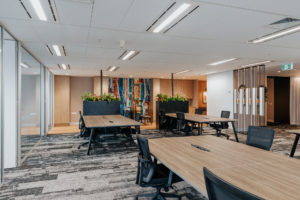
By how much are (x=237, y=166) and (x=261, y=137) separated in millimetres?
1157

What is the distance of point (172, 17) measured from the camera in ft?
10.6

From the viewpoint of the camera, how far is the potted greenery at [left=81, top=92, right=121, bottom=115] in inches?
316

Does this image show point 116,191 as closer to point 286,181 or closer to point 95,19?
point 286,181

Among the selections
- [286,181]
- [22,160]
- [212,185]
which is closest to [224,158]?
[286,181]

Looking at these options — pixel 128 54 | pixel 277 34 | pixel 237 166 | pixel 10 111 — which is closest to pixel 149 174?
pixel 237 166

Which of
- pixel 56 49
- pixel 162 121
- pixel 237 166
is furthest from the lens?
pixel 162 121

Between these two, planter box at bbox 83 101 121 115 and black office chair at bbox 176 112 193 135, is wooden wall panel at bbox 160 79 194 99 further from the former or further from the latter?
black office chair at bbox 176 112 193 135

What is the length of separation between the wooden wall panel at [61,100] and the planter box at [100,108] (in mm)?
3574

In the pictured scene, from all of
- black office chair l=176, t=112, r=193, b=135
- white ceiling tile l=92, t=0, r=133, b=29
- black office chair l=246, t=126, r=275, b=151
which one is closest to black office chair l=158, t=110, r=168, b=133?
A: black office chair l=176, t=112, r=193, b=135

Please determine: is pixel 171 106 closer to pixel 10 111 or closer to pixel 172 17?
pixel 172 17

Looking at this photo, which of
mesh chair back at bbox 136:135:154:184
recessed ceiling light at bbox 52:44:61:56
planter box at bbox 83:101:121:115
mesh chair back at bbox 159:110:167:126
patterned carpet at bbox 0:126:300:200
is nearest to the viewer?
mesh chair back at bbox 136:135:154:184

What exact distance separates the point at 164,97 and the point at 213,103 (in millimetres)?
3016

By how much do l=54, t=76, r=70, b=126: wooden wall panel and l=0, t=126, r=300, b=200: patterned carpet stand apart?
531 centimetres

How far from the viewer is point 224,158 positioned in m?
2.22
